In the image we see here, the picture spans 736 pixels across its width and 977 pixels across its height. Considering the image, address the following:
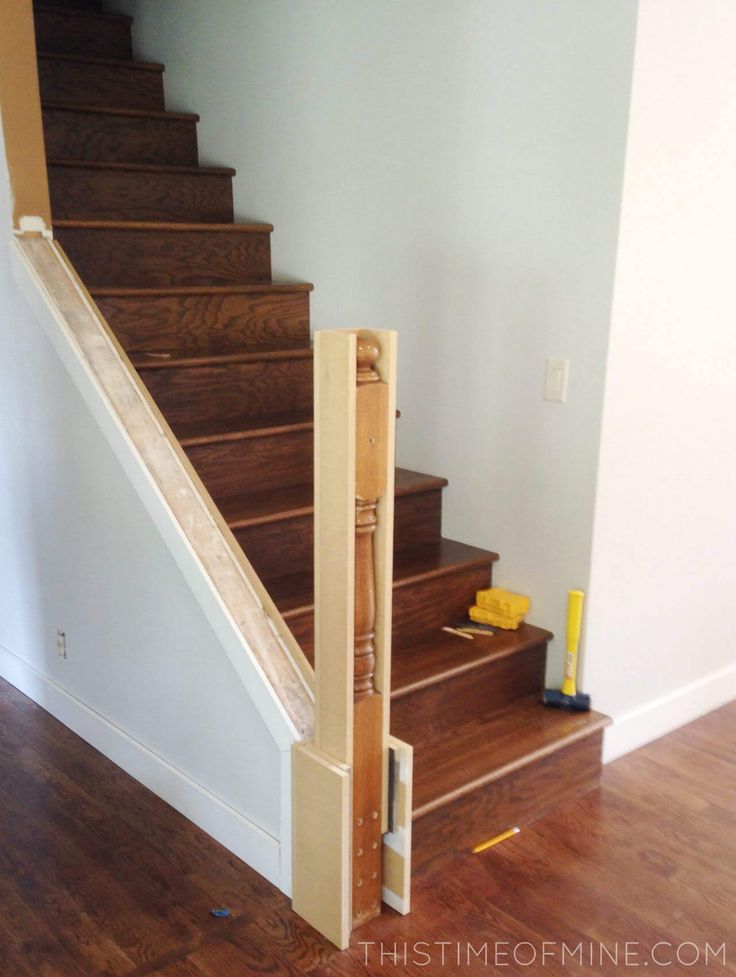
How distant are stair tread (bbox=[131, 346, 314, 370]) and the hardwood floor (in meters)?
1.15

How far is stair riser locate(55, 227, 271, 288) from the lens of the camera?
3.03 m

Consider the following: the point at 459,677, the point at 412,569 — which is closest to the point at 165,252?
the point at 412,569

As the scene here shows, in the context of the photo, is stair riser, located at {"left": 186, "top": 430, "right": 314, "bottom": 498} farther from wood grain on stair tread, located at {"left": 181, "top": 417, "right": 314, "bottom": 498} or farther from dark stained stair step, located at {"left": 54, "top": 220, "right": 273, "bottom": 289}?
dark stained stair step, located at {"left": 54, "top": 220, "right": 273, "bottom": 289}

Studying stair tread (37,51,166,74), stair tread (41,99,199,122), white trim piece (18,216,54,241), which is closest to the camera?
white trim piece (18,216,54,241)

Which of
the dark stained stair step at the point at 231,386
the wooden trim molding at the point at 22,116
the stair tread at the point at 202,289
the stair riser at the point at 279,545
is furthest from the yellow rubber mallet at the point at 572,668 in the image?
the wooden trim molding at the point at 22,116

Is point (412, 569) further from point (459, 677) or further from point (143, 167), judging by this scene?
point (143, 167)

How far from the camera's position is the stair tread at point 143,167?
316 cm

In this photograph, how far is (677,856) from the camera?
2250mm

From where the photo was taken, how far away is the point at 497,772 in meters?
2.28

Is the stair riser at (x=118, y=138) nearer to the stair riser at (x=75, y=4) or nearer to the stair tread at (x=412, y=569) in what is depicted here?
the stair riser at (x=75, y=4)

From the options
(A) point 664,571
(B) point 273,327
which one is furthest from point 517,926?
(B) point 273,327

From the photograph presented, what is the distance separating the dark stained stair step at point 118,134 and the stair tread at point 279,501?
1.49 metres

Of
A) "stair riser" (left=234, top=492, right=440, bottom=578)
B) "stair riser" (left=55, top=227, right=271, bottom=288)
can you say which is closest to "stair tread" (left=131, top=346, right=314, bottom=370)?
"stair riser" (left=55, top=227, right=271, bottom=288)

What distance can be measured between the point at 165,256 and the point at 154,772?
1.68 m
